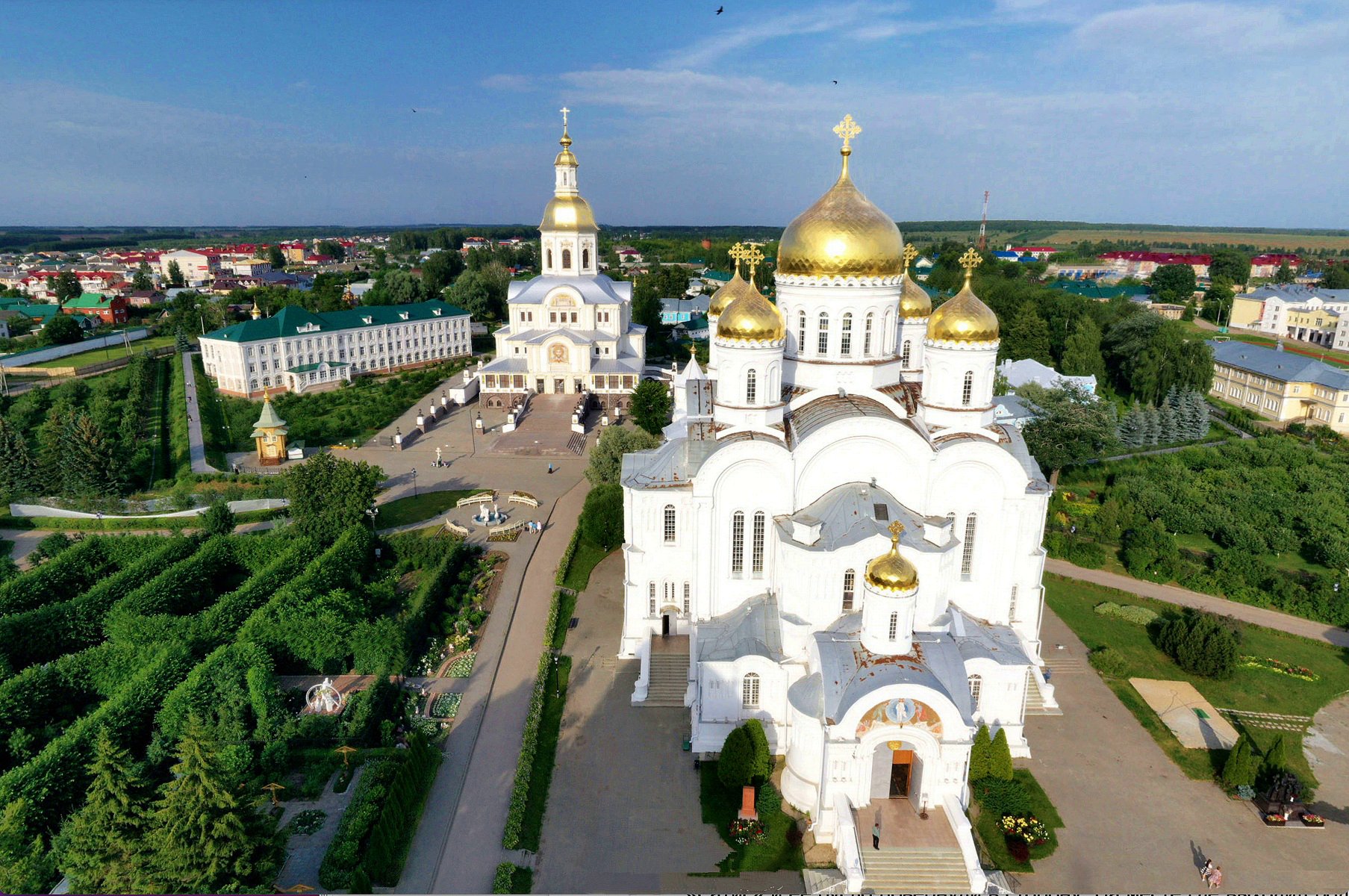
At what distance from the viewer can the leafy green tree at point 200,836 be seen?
11.6 m

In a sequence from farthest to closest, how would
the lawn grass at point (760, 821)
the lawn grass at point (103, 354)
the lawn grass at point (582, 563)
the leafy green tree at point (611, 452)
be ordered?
the lawn grass at point (103, 354) → the leafy green tree at point (611, 452) → the lawn grass at point (582, 563) → the lawn grass at point (760, 821)

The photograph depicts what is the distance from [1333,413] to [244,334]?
60560 mm

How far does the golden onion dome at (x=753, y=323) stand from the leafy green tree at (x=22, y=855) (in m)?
16.1

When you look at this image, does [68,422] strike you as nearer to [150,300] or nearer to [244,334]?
[244,334]

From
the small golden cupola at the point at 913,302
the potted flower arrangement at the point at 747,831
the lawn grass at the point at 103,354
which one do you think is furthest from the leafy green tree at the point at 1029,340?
the lawn grass at the point at 103,354

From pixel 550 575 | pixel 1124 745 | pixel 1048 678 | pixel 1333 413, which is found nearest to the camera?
pixel 1124 745

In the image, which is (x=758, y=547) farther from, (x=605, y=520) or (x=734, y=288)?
(x=734, y=288)

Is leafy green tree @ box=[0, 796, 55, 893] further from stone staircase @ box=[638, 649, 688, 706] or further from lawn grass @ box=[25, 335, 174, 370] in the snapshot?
lawn grass @ box=[25, 335, 174, 370]

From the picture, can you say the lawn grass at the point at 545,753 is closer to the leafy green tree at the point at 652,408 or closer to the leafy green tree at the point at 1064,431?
the leafy green tree at the point at 652,408

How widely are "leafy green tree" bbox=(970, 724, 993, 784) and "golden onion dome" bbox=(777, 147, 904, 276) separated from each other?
10933 millimetres

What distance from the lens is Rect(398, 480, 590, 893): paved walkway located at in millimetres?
14039

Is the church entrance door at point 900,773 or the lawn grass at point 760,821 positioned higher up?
the church entrance door at point 900,773

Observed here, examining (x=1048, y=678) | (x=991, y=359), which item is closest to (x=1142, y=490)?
(x=1048, y=678)

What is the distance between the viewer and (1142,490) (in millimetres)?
30188
